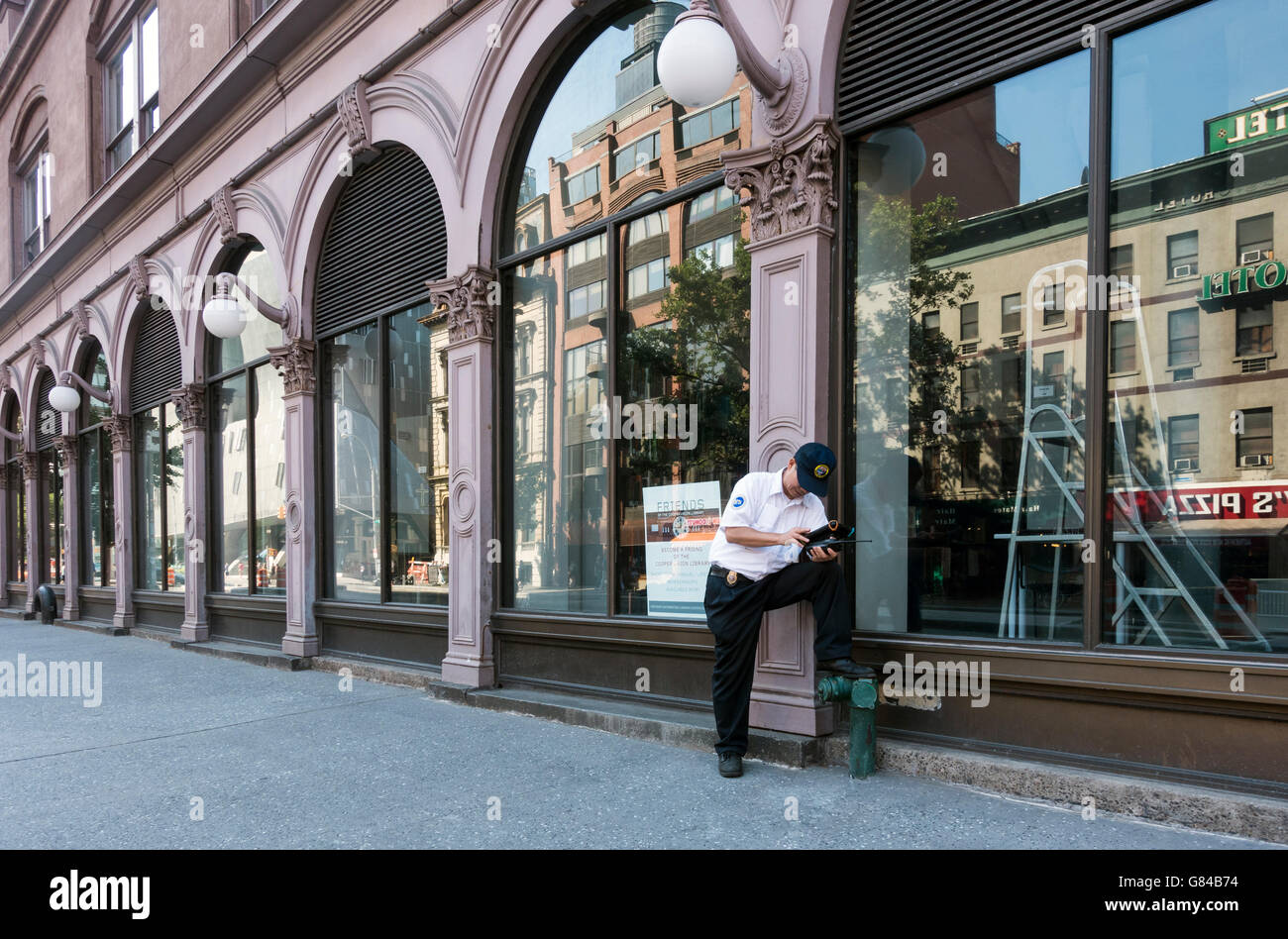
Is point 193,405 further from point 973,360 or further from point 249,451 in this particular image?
point 973,360

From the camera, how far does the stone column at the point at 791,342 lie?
5.45 m

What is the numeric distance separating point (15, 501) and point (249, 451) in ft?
49.1

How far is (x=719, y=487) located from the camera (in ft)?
20.9

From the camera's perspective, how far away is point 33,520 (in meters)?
20.6

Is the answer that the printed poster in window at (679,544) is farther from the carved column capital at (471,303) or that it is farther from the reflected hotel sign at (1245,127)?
the reflected hotel sign at (1245,127)

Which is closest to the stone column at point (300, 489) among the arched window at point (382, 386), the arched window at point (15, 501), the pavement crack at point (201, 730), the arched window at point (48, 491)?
the arched window at point (382, 386)

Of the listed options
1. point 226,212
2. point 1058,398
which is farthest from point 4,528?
point 1058,398

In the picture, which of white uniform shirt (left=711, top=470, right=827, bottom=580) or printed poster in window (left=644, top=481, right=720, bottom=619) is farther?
printed poster in window (left=644, top=481, right=720, bottom=619)

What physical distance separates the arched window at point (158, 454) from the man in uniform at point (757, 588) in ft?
37.8

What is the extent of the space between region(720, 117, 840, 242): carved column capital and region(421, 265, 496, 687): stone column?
3156 millimetres

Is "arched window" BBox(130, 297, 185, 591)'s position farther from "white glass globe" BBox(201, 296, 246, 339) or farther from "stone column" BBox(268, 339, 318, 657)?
"white glass globe" BBox(201, 296, 246, 339)

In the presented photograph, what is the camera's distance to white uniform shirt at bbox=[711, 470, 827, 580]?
517cm

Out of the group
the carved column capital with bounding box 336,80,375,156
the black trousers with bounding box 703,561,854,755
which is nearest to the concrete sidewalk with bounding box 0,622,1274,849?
the black trousers with bounding box 703,561,854,755

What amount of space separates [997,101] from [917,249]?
0.97m
